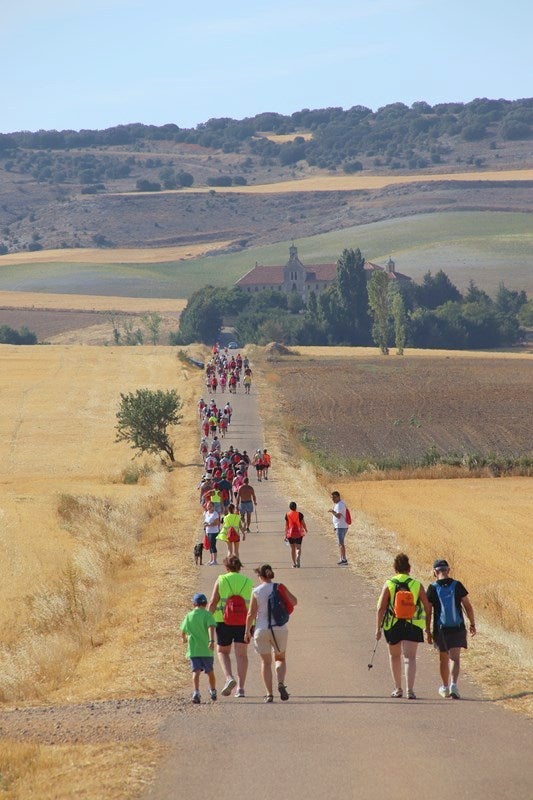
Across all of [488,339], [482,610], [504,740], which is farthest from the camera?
[488,339]

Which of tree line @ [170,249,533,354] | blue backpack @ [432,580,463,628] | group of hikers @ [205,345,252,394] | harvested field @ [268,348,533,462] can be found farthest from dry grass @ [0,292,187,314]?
blue backpack @ [432,580,463,628]

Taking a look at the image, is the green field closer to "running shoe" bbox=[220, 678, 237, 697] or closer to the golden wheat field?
the golden wheat field

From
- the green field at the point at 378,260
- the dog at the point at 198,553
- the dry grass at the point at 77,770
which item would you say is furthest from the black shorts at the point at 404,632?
the green field at the point at 378,260

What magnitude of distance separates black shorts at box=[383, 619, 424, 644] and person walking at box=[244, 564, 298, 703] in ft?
3.40

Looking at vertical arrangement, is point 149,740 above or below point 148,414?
above

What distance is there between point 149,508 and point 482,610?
13431 mm

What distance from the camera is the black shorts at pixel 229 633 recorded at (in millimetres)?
13562

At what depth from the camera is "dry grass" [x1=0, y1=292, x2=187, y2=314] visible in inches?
5581

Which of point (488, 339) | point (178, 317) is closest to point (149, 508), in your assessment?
point (488, 339)

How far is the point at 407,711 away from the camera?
1273cm

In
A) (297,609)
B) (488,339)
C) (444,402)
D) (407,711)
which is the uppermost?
(407,711)

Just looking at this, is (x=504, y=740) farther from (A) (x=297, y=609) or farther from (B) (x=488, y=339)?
(B) (x=488, y=339)

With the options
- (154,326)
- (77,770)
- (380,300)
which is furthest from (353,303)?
(77,770)

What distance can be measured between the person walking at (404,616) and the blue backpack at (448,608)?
0.45ft
